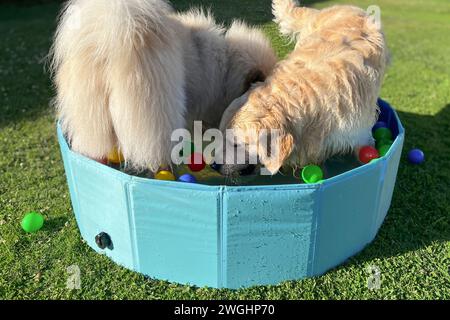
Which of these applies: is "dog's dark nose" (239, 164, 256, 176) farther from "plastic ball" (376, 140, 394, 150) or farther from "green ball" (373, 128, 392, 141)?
"green ball" (373, 128, 392, 141)

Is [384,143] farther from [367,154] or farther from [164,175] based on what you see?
[164,175]

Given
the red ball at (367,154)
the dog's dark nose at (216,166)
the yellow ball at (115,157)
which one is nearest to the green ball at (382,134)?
the red ball at (367,154)

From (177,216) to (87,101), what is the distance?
953 millimetres

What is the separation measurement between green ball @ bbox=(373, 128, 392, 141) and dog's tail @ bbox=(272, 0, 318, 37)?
121 cm

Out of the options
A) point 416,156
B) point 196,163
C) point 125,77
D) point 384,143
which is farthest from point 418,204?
point 125,77

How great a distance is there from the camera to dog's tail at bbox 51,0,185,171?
2.88 metres

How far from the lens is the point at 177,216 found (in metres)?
3.19

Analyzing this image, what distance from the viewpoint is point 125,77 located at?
114 inches

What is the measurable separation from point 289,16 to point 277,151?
1.68 meters

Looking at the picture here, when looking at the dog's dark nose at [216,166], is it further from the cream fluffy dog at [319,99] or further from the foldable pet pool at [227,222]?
the foldable pet pool at [227,222]

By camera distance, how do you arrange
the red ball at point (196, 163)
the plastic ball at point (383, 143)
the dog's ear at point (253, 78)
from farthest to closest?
the plastic ball at point (383, 143)
the dog's ear at point (253, 78)
the red ball at point (196, 163)

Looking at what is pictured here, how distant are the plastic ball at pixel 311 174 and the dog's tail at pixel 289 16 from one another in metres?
1.45

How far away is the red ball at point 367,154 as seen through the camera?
3.96 meters
